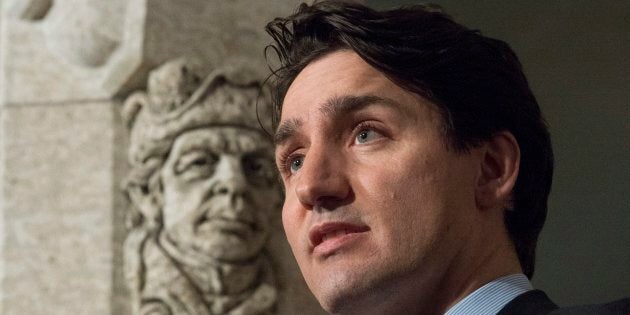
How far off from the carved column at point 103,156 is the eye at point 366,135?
0.94 m

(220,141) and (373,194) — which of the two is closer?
(373,194)

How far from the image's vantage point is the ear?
1.36 metres

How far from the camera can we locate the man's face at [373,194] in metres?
1.28

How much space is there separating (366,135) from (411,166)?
0.21 ft

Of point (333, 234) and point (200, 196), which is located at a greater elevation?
point (333, 234)

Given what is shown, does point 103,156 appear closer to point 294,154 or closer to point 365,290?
point 294,154

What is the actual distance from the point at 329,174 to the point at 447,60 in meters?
0.19

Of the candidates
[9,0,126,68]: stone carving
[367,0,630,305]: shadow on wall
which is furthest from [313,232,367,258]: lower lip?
[367,0,630,305]: shadow on wall

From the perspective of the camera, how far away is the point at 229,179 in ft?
7.39

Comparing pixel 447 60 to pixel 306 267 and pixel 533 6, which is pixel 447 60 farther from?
pixel 533 6

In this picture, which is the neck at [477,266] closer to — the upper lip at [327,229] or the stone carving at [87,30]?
the upper lip at [327,229]

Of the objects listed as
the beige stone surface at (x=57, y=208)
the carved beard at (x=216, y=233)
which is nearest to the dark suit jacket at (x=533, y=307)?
the carved beard at (x=216, y=233)

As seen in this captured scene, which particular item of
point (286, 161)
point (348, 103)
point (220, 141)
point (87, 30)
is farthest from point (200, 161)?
point (348, 103)

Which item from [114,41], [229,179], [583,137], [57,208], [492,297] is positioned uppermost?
[492,297]
